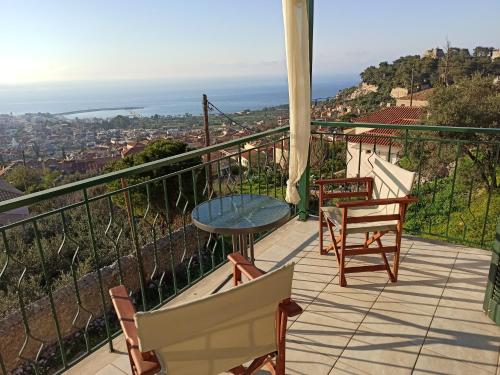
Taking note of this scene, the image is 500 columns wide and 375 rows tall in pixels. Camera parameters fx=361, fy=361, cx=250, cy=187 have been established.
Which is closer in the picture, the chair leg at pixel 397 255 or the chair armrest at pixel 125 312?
the chair armrest at pixel 125 312

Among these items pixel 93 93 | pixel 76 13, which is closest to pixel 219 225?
pixel 76 13

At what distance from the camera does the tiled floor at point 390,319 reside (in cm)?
208

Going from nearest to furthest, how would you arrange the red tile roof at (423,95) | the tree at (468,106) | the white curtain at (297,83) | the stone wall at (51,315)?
the white curtain at (297,83) < the stone wall at (51,315) < the tree at (468,106) < the red tile roof at (423,95)

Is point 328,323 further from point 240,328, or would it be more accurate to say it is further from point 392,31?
point 392,31

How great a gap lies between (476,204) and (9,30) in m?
15.9

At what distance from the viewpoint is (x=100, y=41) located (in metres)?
28.1

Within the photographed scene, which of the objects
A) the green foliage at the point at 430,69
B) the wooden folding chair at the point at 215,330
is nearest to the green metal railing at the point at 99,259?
the wooden folding chair at the point at 215,330

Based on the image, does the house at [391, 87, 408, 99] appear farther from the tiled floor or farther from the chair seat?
the tiled floor

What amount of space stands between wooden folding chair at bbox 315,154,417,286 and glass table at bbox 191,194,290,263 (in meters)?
0.54

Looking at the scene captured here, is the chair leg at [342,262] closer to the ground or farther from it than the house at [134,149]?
farther from it

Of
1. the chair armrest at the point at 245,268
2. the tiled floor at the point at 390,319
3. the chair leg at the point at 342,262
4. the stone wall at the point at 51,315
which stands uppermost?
the chair armrest at the point at 245,268

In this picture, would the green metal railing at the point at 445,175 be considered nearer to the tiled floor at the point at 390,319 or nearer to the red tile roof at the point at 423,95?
the tiled floor at the point at 390,319

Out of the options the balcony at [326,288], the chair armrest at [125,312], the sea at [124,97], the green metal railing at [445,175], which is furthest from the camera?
the sea at [124,97]

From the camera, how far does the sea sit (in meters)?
32.9
